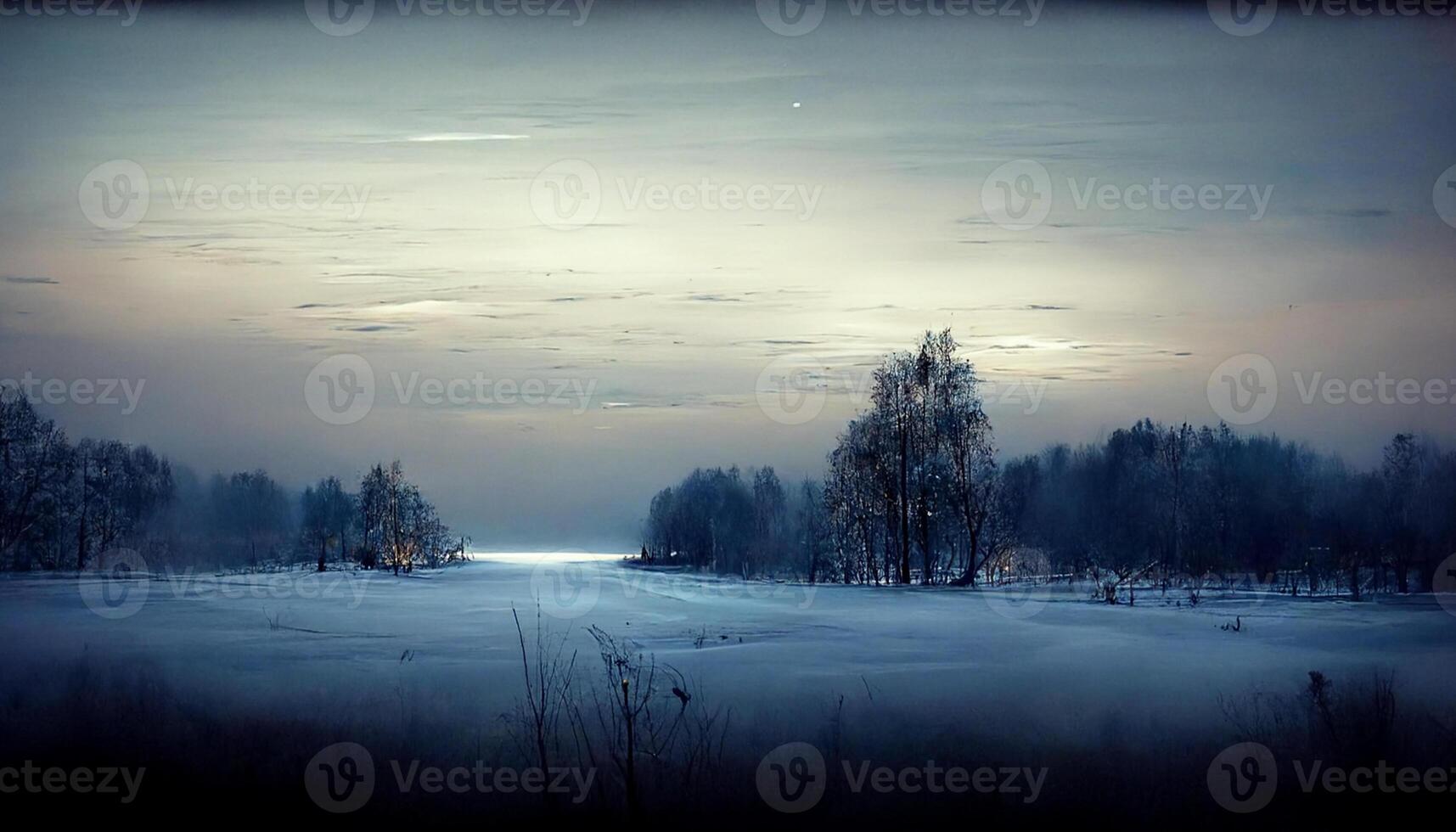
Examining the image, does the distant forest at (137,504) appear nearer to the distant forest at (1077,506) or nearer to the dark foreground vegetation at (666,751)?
the dark foreground vegetation at (666,751)

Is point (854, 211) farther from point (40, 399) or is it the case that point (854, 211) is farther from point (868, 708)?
point (40, 399)

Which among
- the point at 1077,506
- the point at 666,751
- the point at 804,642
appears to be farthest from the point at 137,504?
the point at 1077,506

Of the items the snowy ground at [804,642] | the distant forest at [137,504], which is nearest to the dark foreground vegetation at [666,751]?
the snowy ground at [804,642]

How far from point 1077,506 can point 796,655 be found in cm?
1104

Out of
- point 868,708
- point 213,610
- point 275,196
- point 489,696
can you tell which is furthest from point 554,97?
point 213,610

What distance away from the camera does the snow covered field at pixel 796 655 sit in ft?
23.6

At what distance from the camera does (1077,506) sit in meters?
18.7

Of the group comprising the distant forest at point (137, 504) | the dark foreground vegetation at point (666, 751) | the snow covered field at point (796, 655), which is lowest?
the dark foreground vegetation at point (666, 751)

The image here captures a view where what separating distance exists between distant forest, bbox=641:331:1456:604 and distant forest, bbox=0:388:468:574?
517cm

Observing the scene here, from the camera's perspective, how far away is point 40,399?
9.59m

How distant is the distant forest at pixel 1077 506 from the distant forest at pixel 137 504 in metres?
5.17

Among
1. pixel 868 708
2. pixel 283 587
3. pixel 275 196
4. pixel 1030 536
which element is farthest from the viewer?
pixel 1030 536

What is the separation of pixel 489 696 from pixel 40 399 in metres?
5.13

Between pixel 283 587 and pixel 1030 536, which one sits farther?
pixel 1030 536
